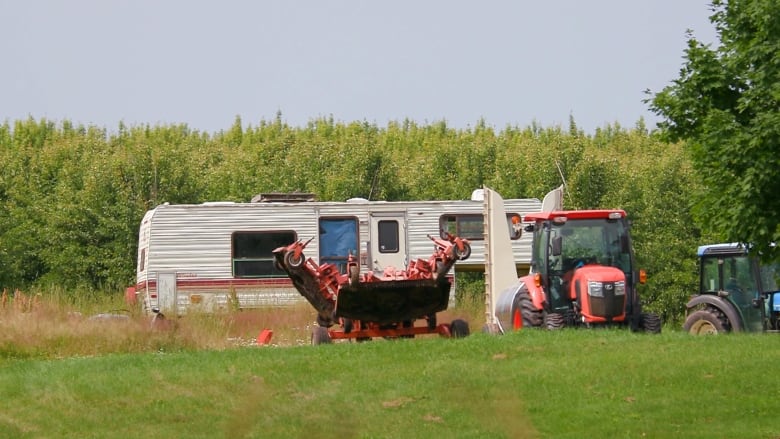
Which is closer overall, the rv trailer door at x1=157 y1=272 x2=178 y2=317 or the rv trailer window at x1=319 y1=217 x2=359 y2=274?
the rv trailer door at x1=157 y1=272 x2=178 y2=317

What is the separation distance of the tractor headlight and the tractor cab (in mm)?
163

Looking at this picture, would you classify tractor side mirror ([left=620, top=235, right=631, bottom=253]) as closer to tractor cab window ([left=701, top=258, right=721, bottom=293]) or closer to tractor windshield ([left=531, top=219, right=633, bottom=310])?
tractor windshield ([left=531, top=219, right=633, bottom=310])

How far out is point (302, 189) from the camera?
43625 mm

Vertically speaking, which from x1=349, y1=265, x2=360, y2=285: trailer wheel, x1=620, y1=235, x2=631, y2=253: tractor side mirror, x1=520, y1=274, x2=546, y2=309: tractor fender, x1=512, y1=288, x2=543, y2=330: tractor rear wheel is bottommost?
x1=512, y1=288, x2=543, y2=330: tractor rear wheel

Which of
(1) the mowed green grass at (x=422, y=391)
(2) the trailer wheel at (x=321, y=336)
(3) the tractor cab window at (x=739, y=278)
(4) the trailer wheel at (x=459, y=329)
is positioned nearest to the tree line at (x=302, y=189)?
(3) the tractor cab window at (x=739, y=278)

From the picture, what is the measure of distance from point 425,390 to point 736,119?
5.43 m

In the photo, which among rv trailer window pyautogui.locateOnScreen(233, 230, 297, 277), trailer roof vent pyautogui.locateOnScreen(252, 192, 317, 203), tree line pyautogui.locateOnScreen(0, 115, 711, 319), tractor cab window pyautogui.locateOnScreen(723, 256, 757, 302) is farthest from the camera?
tree line pyautogui.locateOnScreen(0, 115, 711, 319)

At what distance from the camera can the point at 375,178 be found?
140 feet

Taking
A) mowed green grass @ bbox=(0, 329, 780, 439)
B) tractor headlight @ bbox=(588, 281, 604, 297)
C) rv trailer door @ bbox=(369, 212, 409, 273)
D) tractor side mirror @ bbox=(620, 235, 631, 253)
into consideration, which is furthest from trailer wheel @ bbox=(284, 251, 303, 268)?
rv trailer door @ bbox=(369, 212, 409, 273)

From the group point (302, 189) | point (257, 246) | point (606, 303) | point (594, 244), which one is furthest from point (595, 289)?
point (302, 189)

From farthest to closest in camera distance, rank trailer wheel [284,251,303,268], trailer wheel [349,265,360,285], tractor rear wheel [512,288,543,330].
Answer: tractor rear wheel [512,288,543,330]
trailer wheel [284,251,303,268]
trailer wheel [349,265,360,285]

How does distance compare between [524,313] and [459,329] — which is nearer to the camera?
[524,313]

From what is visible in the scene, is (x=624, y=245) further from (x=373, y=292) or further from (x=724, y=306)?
(x=373, y=292)

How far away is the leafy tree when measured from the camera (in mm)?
14867
